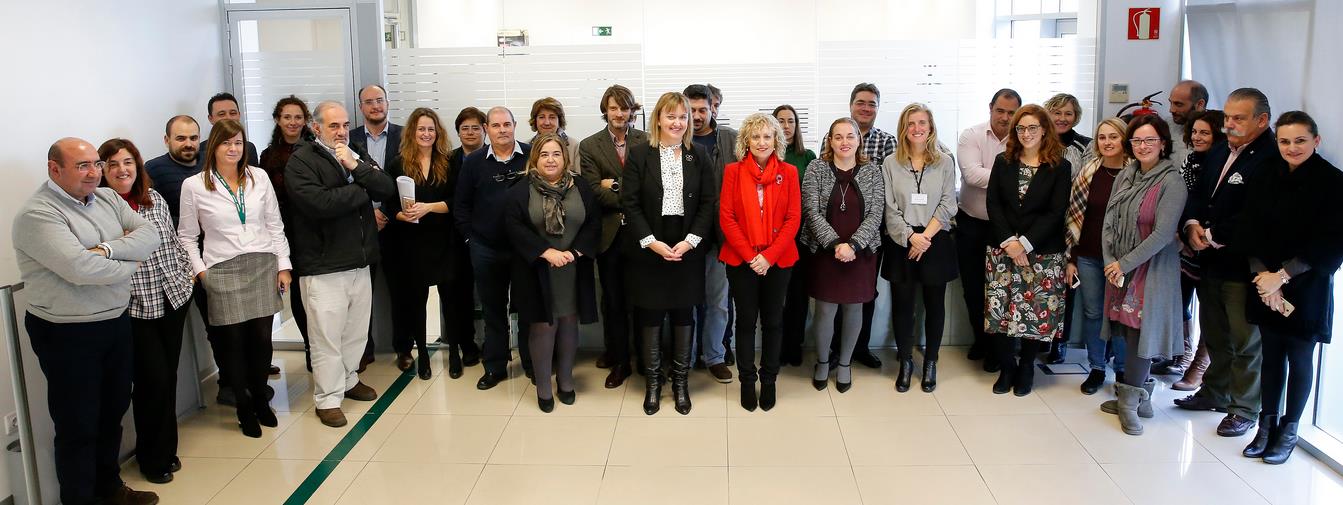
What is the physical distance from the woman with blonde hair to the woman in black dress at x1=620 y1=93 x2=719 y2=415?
95cm

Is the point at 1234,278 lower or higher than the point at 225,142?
lower

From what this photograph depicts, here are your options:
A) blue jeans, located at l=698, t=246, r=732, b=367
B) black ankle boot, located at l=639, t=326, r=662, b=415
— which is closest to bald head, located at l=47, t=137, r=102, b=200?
black ankle boot, located at l=639, t=326, r=662, b=415

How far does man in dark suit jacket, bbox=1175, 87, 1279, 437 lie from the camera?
3.67 m

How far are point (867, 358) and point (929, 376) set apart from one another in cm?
48

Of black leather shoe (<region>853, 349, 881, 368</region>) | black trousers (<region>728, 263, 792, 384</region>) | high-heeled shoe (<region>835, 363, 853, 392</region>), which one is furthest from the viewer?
black leather shoe (<region>853, 349, 881, 368</region>)

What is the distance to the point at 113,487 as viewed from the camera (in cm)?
331

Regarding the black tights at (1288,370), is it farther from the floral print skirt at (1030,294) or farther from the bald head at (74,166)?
the bald head at (74,166)

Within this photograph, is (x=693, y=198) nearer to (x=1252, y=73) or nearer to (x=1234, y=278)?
(x=1234, y=278)

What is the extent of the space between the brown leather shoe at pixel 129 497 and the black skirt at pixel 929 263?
3.50 meters

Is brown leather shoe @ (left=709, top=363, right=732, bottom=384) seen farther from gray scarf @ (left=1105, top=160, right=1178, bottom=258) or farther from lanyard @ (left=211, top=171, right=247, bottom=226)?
lanyard @ (left=211, top=171, right=247, bottom=226)


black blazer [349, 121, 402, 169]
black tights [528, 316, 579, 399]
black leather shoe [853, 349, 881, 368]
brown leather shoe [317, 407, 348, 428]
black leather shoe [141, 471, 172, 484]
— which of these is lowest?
black leather shoe [141, 471, 172, 484]

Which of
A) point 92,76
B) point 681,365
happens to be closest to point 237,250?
point 92,76

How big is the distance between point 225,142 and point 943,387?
3.72m

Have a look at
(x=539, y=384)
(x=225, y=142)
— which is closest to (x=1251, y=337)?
(x=539, y=384)
